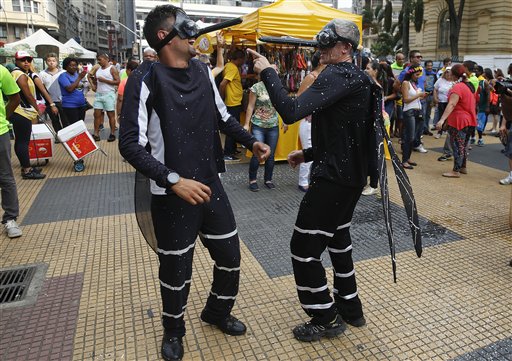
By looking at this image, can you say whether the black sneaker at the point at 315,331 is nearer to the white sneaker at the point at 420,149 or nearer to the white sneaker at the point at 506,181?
the white sneaker at the point at 506,181

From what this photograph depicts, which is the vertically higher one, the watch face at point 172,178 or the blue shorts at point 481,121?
the watch face at point 172,178

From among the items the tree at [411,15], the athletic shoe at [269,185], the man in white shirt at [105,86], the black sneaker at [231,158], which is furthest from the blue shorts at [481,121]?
the tree at [411,15]

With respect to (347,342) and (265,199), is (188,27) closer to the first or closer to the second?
(347,342)

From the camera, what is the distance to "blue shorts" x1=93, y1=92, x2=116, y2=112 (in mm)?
9414

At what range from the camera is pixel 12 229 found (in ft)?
14.9

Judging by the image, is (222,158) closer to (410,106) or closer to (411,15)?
(410,106)

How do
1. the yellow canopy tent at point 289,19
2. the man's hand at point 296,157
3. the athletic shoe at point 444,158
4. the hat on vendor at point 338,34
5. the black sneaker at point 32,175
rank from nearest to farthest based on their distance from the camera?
the hat on vendor at point 338,34
the man's hand at point 296,157
the black sneaker at point 32,175
the yellow canopy tent at point 289,19
the athletic shoe at point 444,158

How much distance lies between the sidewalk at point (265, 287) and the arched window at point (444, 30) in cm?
3875

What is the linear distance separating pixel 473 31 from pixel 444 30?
119 inches

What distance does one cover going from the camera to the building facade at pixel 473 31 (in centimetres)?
3450

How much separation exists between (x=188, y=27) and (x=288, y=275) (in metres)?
2.25

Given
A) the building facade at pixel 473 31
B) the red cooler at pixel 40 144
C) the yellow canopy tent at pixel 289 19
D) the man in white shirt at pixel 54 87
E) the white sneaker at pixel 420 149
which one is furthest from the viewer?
the building facade at pixel 473 31

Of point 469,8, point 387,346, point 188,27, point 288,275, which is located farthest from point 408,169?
point 469,8

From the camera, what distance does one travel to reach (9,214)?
4621 millimetres
